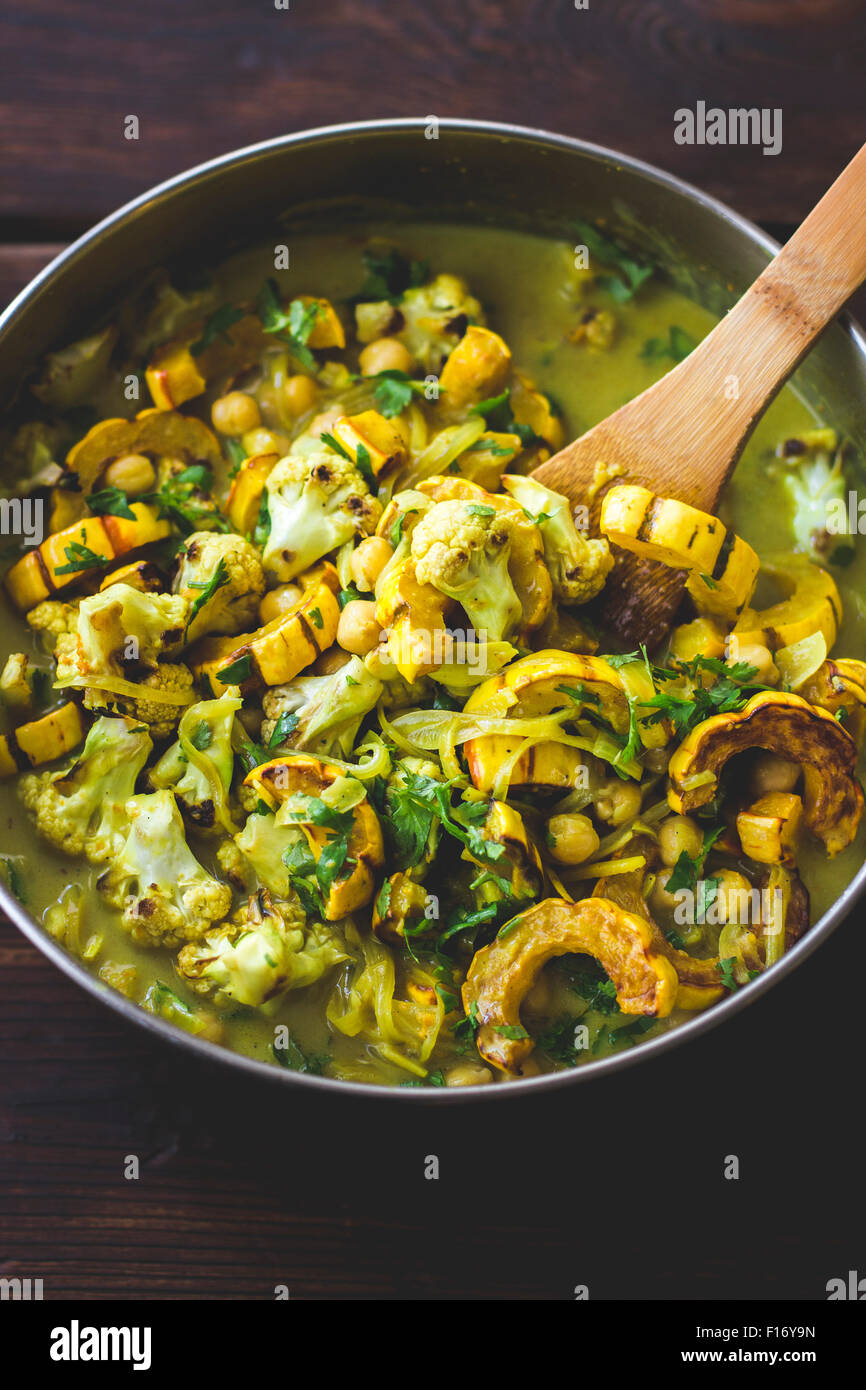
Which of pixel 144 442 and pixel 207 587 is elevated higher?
pixel 144 442

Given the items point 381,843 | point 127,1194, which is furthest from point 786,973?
point 127,1194

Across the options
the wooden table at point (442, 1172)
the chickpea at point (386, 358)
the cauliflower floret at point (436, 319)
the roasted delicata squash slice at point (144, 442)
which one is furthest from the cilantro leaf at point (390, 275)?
the wooden table at point (442, 1172)

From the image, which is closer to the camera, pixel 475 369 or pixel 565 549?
pixel 565 549

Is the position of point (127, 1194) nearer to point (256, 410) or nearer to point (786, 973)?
point (786, 973)

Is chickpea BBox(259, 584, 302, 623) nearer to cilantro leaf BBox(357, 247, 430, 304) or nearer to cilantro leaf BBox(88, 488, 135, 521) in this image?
cilantro leaf BBox(88, 488, 135, 521)

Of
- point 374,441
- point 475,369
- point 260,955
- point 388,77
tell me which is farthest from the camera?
point 388,77

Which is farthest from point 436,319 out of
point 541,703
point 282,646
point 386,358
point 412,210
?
point 541,703

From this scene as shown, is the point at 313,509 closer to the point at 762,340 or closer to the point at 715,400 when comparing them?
the point at 715,400

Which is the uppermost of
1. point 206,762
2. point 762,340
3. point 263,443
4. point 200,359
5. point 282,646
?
point 200,359
